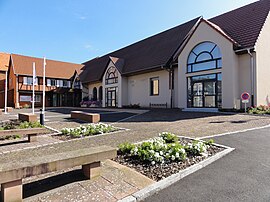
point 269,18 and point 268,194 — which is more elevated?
point 269,18

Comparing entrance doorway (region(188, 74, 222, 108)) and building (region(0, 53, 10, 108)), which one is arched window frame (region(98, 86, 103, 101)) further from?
building (region(0, 53, 10, 108))

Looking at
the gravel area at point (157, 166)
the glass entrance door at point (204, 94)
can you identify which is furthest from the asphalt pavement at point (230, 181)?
the glass entrance door at point (204, 94)

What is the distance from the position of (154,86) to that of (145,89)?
122cm

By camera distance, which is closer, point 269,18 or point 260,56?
point 260,56

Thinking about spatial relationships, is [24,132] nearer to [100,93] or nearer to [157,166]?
[157,166]

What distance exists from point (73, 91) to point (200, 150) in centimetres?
3388

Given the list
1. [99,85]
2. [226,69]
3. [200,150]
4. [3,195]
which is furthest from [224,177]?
[99,85]

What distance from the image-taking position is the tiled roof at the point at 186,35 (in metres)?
15.2

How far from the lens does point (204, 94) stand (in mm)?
16328

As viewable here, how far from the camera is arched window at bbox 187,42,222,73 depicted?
15367 millimetres

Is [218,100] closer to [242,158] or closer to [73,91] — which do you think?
[242,158]

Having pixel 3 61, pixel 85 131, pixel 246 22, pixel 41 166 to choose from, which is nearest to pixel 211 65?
pixel 246 22

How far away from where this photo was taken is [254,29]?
14.9 meters

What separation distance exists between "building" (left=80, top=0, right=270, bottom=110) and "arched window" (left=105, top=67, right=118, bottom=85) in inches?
82.7
